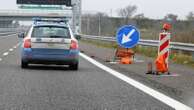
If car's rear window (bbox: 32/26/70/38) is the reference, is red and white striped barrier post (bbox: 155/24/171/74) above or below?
below

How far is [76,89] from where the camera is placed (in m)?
11.1

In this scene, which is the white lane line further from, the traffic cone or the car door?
the car door

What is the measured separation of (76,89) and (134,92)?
46.1 inches

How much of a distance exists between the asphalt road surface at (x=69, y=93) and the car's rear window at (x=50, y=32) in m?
2.39

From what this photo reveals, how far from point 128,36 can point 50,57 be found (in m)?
4.38

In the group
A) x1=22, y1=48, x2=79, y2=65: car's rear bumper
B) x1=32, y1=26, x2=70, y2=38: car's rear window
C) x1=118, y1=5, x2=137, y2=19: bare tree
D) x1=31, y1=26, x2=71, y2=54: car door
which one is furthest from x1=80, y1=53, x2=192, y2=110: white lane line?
x1=118, y1=5, x2=137, y2=19: bare tree

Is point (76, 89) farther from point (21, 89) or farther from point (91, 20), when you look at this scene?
point (91, 20)

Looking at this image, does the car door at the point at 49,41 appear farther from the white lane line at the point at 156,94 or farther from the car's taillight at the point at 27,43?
the white lane line at the point at 156,94

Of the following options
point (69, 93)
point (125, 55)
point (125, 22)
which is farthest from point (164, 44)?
point (125, 22)

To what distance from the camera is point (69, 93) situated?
10344 mm

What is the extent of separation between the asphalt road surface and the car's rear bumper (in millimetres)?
1785

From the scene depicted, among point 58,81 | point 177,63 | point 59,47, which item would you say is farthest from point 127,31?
point 58,81

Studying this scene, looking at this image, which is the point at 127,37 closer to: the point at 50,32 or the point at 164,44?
the point at 50,32

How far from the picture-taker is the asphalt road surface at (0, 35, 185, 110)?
8641 millimetres
